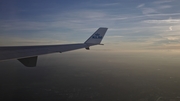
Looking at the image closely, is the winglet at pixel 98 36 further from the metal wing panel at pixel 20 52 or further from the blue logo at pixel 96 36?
the metal wing panel at pixel 20 52

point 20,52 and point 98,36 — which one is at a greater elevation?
point 20,52

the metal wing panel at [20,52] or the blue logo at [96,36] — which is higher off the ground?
the metal wing panel at [20,52]

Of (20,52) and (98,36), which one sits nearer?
(20,52)

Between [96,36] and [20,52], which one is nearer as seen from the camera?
[20,52]

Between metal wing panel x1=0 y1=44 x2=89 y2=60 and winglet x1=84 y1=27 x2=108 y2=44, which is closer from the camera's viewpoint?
metal wing panel x1=0 y1=44 x2=89 y2=60

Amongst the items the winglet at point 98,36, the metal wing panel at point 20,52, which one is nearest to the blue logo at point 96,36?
the winglet at point 98,36

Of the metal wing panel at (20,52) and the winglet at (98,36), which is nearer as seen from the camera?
the metal wing panel at (20,52)

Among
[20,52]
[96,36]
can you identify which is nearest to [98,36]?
[96,36]

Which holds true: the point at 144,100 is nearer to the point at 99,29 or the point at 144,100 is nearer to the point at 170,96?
the point at 170,96

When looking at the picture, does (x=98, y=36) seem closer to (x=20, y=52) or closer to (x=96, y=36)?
(x=96, y=36)

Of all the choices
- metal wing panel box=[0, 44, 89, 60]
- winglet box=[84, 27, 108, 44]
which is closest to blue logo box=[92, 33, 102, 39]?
winglet box=[84, 27, 108, 44]

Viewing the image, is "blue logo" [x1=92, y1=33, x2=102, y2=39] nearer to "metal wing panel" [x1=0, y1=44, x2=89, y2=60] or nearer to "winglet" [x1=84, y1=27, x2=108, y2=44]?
"winglet" [x1=84, y1=27, x2=108, y2=44]

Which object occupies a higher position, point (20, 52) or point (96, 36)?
point (20, 52)
